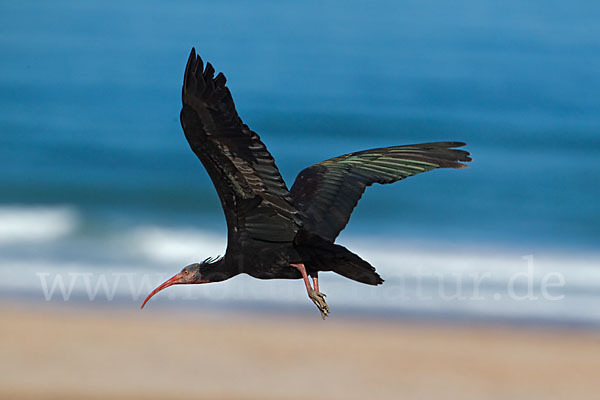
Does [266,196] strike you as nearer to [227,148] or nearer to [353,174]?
[227,148]

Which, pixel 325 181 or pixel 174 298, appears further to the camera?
pixel 174 298

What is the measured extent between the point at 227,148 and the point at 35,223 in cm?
1059

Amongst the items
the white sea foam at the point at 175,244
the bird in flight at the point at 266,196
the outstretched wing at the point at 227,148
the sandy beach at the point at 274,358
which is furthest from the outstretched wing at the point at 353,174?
the white sea foam at the point at 175,244

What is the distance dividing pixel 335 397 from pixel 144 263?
189 inches

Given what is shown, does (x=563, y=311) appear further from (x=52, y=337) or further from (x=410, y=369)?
(x=52, y=337)

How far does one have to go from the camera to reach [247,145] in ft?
20.1

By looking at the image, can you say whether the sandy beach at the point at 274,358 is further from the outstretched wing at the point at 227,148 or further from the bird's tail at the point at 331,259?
the outstretched wing at the point at 227,148

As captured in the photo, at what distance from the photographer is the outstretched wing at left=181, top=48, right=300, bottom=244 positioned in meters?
6.07

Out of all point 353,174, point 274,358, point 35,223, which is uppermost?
point 35,223

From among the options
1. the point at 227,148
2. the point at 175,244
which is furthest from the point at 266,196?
the point at 175,244

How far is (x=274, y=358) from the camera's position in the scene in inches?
439

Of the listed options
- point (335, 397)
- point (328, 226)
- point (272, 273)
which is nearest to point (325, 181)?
point (328, 226)

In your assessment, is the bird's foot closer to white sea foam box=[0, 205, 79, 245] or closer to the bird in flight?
the bird in flight

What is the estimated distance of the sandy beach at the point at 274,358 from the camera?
1044 cm
